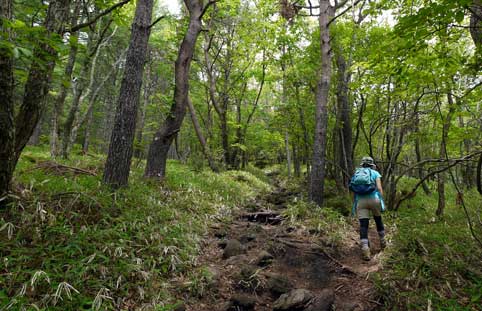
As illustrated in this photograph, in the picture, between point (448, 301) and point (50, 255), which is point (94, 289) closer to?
point (50, 255)

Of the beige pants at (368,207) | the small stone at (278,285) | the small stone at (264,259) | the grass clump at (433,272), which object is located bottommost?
the small stone at (278,285)

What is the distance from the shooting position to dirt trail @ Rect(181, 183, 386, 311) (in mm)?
3488

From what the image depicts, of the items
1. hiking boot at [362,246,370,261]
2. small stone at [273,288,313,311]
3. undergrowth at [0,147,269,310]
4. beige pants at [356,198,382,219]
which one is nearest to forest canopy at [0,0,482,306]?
undergrowth at [0,147,269,310]

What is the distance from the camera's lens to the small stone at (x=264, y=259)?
182 inches

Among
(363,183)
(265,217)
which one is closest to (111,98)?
(265,217)

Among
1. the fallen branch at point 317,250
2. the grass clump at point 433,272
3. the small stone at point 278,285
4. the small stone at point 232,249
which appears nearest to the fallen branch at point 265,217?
the fallen branch at point 317,250

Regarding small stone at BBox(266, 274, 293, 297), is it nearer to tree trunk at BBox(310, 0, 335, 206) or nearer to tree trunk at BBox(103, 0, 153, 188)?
tree trunk at BBox(103, 0, 153, 188)

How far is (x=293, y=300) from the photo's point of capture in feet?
11.2

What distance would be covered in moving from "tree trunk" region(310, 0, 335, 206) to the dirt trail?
7.76 ft

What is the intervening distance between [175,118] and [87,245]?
5.24 meters

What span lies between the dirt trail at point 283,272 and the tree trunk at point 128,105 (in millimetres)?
2681

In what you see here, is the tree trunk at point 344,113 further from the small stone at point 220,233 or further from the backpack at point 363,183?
the small stone at point 220,233

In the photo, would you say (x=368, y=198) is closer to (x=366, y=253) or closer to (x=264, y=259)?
(x=366, y=253)

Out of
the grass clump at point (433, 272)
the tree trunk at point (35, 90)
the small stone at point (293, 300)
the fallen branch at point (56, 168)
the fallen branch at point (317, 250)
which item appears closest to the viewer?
the grass clump at point (433, 272)
